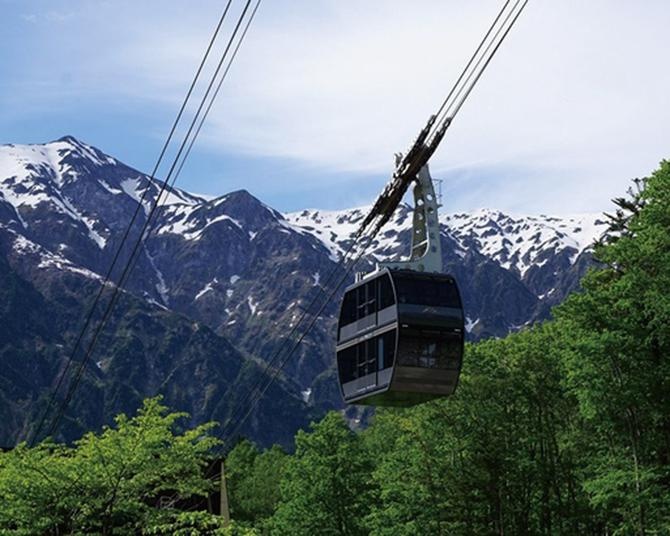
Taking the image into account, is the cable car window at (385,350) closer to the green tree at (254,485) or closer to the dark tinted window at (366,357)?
the dark tinted window at (366,357)

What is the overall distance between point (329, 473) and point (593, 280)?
81.7 ft

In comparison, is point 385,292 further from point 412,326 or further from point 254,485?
point 254,485

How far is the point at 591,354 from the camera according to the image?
49.2m

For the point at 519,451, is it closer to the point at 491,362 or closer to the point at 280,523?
the point at 491,362

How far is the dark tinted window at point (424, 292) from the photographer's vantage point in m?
43.0

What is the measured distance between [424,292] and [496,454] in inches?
973

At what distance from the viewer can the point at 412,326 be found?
43.2 meters

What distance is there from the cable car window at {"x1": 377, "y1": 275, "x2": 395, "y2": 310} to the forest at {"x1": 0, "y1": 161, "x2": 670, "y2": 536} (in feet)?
26.1

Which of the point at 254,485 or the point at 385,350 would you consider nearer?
the point at 385,350

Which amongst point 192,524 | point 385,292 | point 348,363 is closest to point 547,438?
point 348,363

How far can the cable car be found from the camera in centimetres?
4300

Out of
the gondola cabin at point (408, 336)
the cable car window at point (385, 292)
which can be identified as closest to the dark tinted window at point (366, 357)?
the gondola cabin at point (408, 336)

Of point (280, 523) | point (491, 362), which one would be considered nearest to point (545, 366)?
point (491, 362)

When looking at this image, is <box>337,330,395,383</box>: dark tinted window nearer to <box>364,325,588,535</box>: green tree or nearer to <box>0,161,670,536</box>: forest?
<box>0,161,670,536</box>: forest
